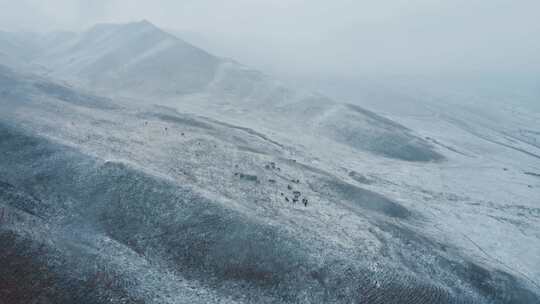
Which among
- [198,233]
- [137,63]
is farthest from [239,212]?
[137,63]

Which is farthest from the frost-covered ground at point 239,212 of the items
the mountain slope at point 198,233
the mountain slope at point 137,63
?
the mountain slope at point 137,63

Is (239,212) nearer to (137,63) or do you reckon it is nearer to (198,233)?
(198,233)

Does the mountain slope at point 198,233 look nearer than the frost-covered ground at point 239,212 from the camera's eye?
Yes

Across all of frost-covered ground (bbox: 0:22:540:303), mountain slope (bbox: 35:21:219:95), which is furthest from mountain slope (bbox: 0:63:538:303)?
mountain slope (bbox: 35:21:219:95)

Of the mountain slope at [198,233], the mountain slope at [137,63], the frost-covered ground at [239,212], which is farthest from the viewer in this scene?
the mountain slope at [137,63]

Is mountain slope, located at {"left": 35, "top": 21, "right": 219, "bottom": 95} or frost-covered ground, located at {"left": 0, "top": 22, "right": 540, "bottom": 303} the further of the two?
mountain slope, located at {"left": 35, "top": 21, "right": 219, "bottom": 95}

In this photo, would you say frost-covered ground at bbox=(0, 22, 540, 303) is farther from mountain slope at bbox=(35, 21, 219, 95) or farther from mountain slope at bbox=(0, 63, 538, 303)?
mountain slope at bbox=(35, 21, 219, 95)

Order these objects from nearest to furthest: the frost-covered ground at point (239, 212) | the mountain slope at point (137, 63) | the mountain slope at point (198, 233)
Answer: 1. the mountain slope at point (198, 233)
2. the frost-covered ground at point (239, 212)
3. the mountain slope at point (137, 63)

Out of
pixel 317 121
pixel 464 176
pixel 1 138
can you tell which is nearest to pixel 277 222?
pixel 1 138

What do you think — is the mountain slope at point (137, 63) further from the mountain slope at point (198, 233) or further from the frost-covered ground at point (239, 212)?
the mountain slope at point (198, 233)
